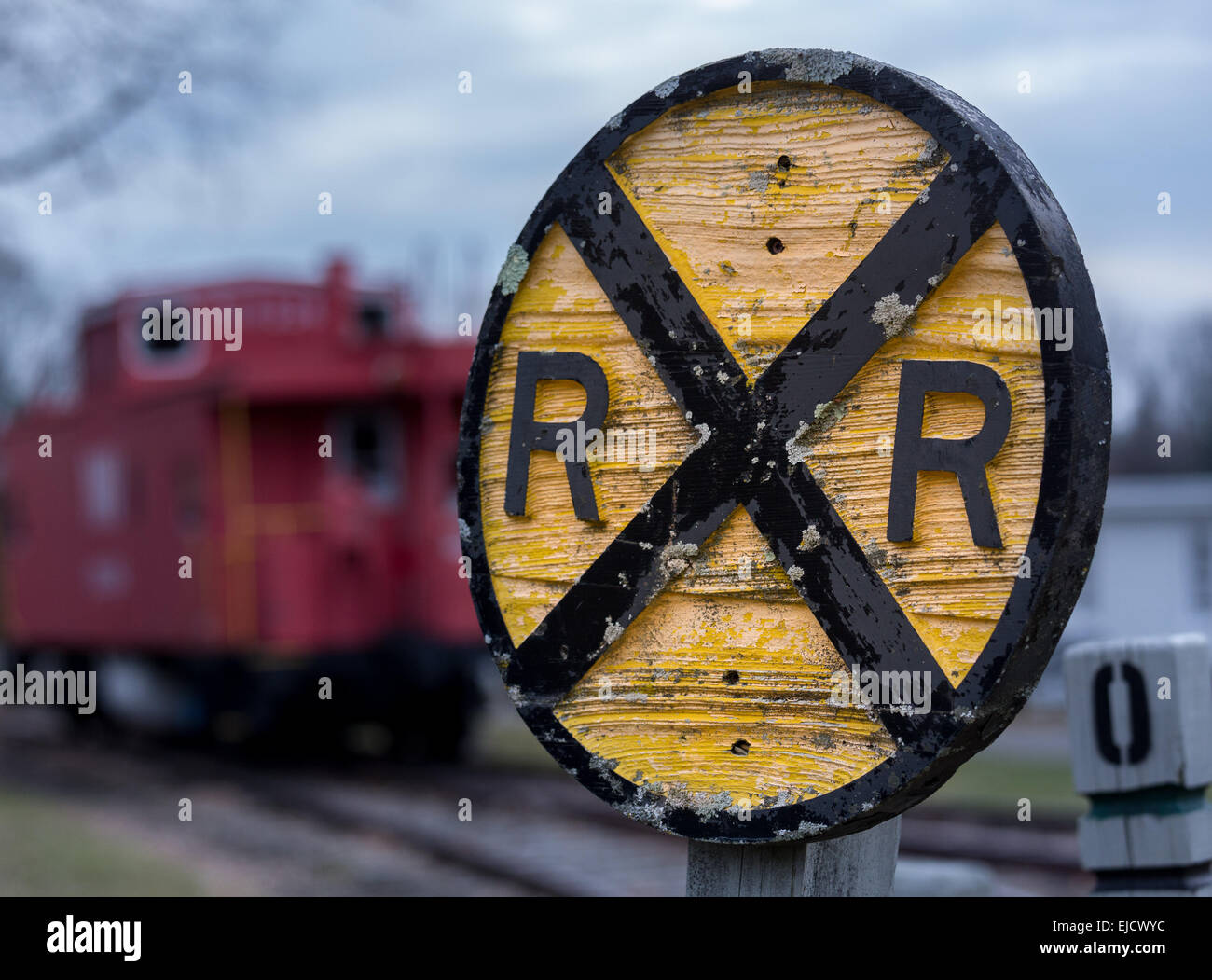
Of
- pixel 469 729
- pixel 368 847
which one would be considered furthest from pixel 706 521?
pixel 469 729

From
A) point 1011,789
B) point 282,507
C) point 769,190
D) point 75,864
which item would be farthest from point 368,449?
point 769,190

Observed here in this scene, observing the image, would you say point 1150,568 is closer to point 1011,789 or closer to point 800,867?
point 1011,789

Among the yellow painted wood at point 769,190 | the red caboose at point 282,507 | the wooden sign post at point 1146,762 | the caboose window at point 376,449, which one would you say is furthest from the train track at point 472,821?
the yellow painted wood at point 769,190

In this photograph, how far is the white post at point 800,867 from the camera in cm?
180

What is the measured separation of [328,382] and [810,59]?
1091cm

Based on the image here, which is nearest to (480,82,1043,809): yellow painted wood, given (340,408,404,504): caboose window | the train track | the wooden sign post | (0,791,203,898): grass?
the wooden sign post

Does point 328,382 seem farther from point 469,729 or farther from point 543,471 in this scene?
point 543,471

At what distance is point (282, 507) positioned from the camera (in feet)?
40.1

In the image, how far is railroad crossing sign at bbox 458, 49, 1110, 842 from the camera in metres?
1.57

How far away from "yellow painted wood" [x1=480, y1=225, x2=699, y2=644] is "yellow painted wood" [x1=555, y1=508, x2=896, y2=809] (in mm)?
126

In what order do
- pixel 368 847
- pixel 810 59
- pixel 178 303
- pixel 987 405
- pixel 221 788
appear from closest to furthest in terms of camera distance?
pixel 987 405, pixel 810 59, pixel 368 847, pixel 221 788, pixel 178 303
